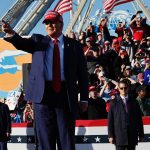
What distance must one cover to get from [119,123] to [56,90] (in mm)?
3494

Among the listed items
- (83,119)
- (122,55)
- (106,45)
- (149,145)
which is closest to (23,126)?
(83,119)

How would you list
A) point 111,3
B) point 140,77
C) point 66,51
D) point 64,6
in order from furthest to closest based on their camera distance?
point 64,6, point 111,3, point 140,77, point 66,51

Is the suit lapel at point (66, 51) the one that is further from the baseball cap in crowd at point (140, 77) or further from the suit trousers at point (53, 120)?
the baseball cap in crowd at point (140, 77)

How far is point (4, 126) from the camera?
39.4ft

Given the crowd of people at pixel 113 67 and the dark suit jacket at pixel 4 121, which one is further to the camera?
the dark suit jacket at pixel 4 121

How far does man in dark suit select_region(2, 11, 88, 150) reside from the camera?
5.65 metres

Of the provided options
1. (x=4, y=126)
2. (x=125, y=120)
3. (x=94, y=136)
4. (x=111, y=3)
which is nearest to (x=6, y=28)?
(x=125, y=120)

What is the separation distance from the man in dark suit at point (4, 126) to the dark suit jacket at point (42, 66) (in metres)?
5.93

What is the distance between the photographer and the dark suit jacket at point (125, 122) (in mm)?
8945

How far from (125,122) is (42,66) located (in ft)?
11.6

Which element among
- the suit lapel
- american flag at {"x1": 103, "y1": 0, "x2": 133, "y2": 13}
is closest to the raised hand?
the suit lapel

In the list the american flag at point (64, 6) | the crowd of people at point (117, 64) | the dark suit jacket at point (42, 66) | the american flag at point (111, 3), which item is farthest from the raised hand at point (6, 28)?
the american flag at point (64, 6)

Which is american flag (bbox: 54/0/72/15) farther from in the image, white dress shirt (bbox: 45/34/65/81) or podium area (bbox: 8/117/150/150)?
white dress shirt (bbox: 45/34/65/81)

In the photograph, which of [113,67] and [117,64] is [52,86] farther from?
[113,67]
